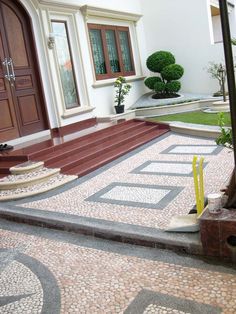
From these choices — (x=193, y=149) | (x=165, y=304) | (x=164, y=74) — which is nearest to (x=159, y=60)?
(x=164, y=74)

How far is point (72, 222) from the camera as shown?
348cm

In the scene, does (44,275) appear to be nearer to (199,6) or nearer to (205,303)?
(205,303)

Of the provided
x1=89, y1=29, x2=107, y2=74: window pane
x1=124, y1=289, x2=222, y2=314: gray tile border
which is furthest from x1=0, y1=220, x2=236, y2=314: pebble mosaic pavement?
x1=89, y1=29, x2=107, y2=74: window pane

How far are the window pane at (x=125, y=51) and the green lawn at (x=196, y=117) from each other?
2282 millimetres

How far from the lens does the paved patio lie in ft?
10.8

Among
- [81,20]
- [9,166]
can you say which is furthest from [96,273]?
[81,20]

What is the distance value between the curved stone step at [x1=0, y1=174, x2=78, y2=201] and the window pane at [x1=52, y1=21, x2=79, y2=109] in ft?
10.7

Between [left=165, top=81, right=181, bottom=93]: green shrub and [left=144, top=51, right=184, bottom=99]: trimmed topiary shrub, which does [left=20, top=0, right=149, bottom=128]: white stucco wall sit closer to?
[left=144, top=51, right=184, bottom=99]: trimmed topiary shrub

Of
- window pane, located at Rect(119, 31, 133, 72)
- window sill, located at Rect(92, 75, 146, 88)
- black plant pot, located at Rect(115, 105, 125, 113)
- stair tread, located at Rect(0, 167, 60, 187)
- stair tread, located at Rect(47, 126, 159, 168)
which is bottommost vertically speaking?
stair tread, located at Rect(0, 167, 60, 187)

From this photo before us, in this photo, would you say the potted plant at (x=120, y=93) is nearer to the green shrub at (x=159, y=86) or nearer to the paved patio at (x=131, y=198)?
the green shrub at (x=159, y=86)

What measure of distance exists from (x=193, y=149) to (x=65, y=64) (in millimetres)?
3587

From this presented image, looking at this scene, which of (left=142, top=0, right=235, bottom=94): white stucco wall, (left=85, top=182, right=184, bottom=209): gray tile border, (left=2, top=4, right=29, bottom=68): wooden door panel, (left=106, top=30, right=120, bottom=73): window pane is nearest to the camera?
(left=85, top=182, right=184, bottom=209): gray tile border

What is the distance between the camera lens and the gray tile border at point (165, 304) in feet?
7.14

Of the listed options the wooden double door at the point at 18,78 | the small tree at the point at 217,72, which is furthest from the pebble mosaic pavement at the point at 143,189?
the small tree at the point at 217,72
